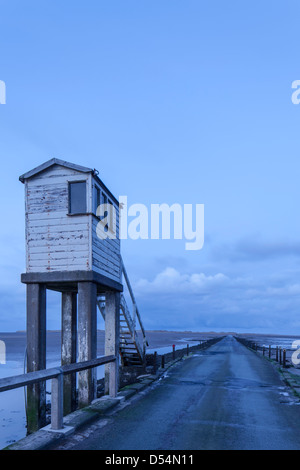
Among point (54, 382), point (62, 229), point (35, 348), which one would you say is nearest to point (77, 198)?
point (62, 229)

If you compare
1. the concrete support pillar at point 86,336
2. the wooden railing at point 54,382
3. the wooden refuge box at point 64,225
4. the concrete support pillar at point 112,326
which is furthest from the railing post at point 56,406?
the concrete support pillar at point 112,326

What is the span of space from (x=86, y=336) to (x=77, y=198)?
155 inches

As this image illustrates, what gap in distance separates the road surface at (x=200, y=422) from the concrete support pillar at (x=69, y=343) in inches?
127

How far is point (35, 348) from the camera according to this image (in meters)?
10.6

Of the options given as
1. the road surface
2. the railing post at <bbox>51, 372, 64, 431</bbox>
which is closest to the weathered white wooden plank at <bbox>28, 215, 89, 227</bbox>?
the railing post at <bbox>51, 372, 64, 431</bbox>

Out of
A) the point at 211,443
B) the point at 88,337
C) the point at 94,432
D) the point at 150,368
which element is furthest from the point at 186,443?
the point at 150,368

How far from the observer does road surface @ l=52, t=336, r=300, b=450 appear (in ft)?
21.4

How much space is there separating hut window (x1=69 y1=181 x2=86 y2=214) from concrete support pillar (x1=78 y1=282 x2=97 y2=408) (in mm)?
2141

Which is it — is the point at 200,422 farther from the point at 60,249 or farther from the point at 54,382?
the point at 60,249

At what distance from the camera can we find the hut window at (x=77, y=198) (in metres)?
10.7

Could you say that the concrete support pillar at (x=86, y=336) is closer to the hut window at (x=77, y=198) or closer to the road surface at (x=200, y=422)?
the road surface at (x=200, y=422)

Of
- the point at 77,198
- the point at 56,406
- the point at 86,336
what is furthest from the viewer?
the point at 77,198

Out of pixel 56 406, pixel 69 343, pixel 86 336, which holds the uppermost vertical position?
pixel 86 336
